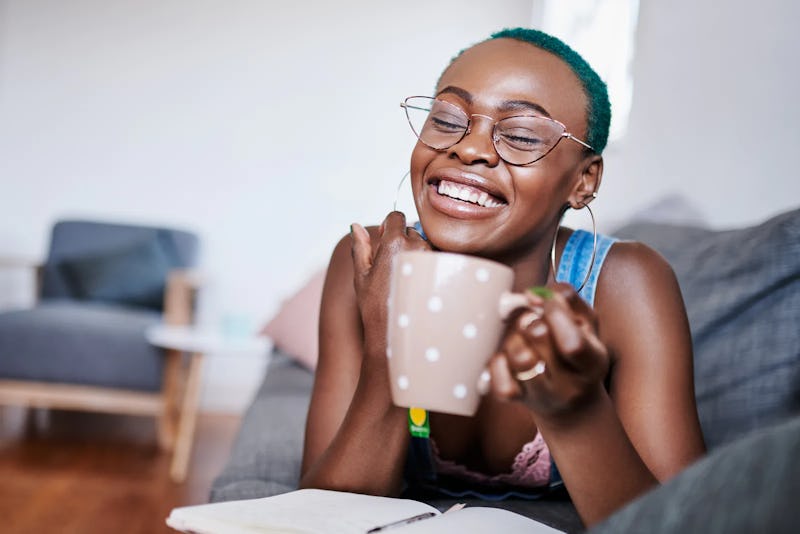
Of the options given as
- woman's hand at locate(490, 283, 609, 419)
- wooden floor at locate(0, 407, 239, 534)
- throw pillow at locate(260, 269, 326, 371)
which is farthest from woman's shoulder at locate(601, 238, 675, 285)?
wooden floor at locate(0, 407, 239, 534)

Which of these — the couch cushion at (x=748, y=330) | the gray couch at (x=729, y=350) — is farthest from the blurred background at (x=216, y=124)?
the couch cushion at (x=748, y=330)

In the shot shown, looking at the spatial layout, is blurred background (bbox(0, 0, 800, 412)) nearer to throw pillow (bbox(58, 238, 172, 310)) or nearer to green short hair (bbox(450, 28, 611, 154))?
throw pillow (bbox(58, 238, 172, 310))

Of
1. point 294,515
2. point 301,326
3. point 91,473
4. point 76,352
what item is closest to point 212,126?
point 76,352

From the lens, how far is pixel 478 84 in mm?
918

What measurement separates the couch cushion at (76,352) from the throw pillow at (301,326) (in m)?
1.03

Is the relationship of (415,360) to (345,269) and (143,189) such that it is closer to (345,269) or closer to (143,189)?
(345,269)

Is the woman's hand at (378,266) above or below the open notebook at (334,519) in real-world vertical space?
above

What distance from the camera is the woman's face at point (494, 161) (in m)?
0.91

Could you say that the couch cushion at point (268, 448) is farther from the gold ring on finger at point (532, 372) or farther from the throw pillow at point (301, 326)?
the gold ring on finger at point (532, 372)

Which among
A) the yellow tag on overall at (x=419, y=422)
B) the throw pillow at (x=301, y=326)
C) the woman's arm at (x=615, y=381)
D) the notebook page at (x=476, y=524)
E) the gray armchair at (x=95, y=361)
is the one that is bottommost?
the gray armchair at (x=95, y=361)

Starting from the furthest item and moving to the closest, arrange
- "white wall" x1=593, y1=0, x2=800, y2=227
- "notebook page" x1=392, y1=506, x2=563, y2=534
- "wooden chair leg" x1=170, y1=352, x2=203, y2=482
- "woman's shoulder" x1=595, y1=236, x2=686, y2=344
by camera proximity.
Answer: "wooden chair leg" x1=170, y1=352, x2=203, y2=482
"white wall" x1=593, y1=0, x2=800, y2=227
"woman's shoulder" x1=595, y1=236, x2=686, y2=344
"notebook page" x1=392, y1=506, x2=563, y2=534

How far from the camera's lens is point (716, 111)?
2211 millimetres

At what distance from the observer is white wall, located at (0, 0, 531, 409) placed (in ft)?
15.7

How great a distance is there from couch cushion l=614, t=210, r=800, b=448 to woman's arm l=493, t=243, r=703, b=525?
0.16 meters
